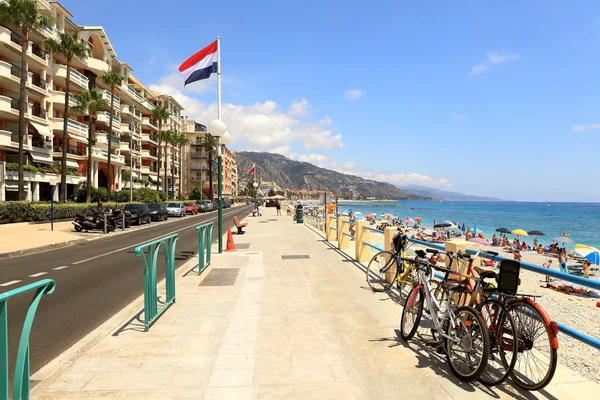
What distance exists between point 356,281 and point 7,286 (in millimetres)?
7519

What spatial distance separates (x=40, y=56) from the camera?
32.8m

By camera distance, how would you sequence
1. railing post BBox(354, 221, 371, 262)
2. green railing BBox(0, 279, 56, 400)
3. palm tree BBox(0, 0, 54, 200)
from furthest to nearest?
palm tree BBox(0, 0, 54, 200), railing post BBox(354, 221, 371, 262), green railing BBox(0, 279, 56, 400)

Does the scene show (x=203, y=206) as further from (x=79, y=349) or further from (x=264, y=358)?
(x=264, y=358)

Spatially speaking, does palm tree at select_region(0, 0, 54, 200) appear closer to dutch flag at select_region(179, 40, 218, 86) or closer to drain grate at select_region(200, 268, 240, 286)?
dutch flag at select_region(179, 40, 218, 86)

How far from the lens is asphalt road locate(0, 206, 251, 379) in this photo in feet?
16.5

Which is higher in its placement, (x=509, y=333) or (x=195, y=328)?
(x=509, y=333)

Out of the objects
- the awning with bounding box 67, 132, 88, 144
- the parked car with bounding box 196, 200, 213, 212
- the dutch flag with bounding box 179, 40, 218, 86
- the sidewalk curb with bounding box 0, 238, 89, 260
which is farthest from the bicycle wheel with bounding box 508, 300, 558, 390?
the parked car with bounding box 196, 200, 213, 212

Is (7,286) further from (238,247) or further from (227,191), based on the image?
(227,191)

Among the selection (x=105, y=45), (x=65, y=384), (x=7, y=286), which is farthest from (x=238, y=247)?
(x=105, y=45)

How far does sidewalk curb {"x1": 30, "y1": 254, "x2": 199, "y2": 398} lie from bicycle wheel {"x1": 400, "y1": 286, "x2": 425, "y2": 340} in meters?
3.39

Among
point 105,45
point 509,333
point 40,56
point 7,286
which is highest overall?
point 105,45

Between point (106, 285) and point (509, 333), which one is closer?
point (509, 333)

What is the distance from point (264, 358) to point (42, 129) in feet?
118

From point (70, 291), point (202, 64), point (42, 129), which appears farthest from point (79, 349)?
point (42, 129)
